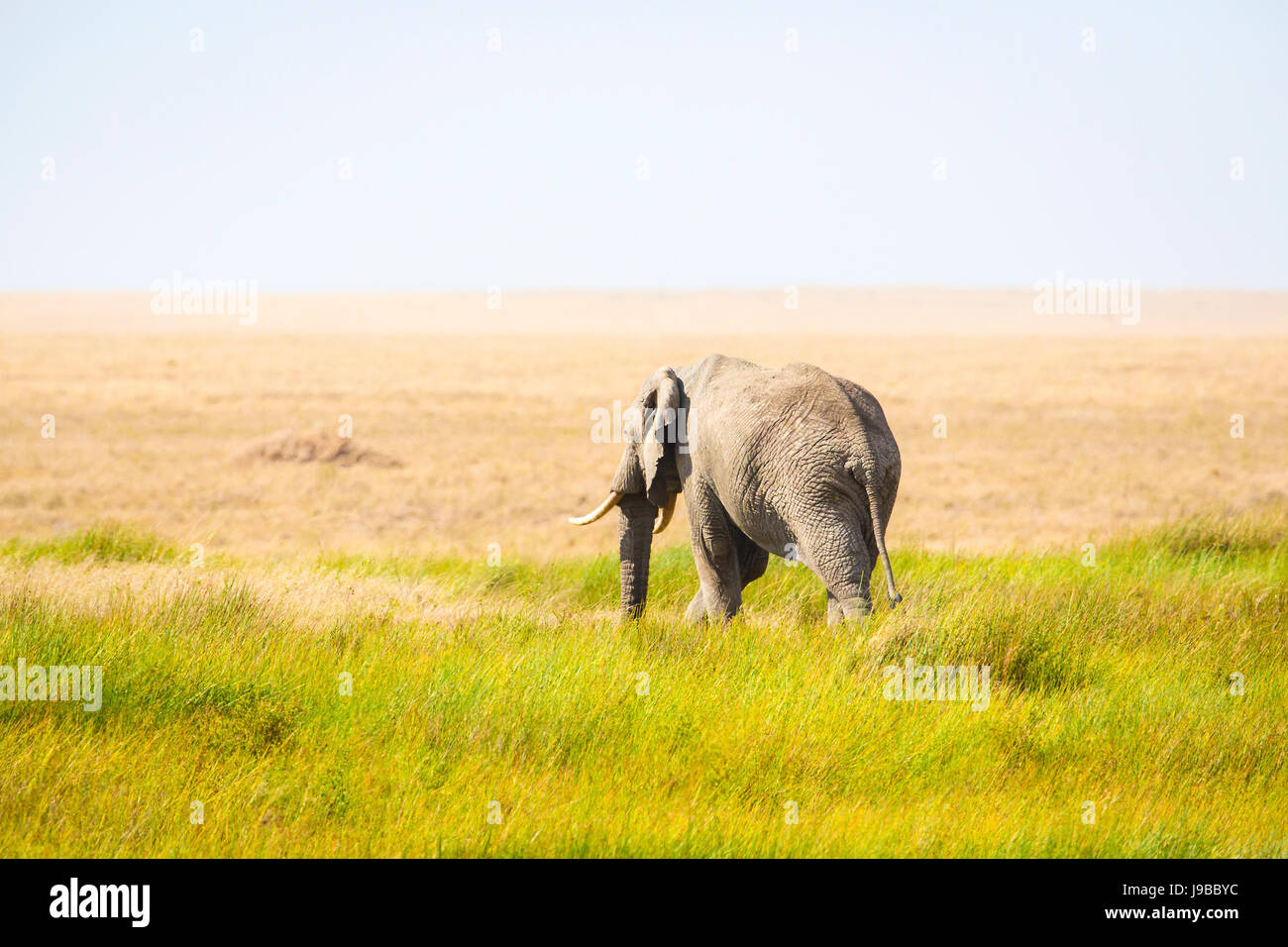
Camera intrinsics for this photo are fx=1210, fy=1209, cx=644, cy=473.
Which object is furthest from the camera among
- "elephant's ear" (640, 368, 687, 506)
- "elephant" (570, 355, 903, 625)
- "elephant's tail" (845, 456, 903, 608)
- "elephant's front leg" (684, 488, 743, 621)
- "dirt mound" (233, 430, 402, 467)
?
"dirt mound" (233, 430, 402, 467)

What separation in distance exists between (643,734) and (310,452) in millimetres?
17235

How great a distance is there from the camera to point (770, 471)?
6.88 meters

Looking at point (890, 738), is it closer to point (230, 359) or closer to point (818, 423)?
point (818, 423)

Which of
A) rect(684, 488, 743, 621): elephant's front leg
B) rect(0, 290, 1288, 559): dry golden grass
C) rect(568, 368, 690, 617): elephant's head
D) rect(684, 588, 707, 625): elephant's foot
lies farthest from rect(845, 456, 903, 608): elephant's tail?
rect(0, 290, 1288, 559): dry golden grass

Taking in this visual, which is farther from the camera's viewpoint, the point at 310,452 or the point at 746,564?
the point at 310,452

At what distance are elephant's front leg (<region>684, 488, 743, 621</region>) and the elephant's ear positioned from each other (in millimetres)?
492

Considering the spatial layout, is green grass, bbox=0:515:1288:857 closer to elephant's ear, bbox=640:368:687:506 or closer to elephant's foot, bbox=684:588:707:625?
elephant's foot, bbox=684:588:707:625

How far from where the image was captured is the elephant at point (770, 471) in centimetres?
663

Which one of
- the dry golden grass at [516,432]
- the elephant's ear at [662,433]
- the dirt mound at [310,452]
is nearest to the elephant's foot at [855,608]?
the elephant's ear at [662,433]

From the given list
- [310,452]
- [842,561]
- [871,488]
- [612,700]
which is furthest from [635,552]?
[310,452]

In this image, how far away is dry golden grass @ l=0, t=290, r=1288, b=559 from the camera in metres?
17.0

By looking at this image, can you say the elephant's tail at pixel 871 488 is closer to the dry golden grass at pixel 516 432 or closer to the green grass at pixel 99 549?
the dry golden grass at pixel 516 432

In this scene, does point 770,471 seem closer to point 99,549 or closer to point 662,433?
point 662,433
